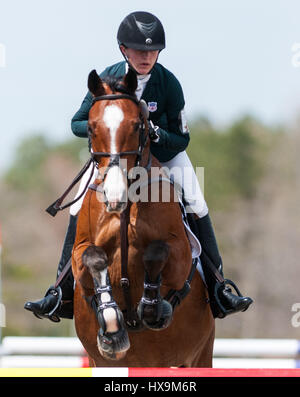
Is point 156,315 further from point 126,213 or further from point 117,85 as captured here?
point 117,85

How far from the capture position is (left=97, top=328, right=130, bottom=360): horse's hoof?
5309 mm

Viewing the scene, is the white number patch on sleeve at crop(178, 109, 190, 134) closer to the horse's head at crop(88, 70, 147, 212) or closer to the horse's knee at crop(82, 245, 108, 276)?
the horse's head at crop(88, 70, 147, 212)

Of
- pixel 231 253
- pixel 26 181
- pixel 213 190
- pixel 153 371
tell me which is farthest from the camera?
pixel 26 181

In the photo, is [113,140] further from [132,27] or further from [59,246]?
[59,246]

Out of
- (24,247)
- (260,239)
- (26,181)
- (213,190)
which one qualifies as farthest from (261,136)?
(26,181)

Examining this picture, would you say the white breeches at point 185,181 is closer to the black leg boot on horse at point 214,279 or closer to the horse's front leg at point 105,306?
the black leg boot on horse at point 214,279

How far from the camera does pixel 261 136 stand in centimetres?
5253

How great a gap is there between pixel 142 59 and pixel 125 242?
1384 mm

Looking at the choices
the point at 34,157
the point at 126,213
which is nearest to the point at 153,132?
the point at 126,213

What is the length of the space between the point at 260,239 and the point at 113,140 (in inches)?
1476

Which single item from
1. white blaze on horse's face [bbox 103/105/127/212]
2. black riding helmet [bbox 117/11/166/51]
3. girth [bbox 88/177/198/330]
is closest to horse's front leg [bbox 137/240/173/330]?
girth [bbox 88/177/198/330]

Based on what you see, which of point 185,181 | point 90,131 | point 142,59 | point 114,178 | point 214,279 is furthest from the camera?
point 214,279

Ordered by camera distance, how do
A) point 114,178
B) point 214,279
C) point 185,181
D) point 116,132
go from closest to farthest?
1. point 114,178
2. point 116,132
3. point 185,181
4. point 214,279

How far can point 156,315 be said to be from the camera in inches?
209
